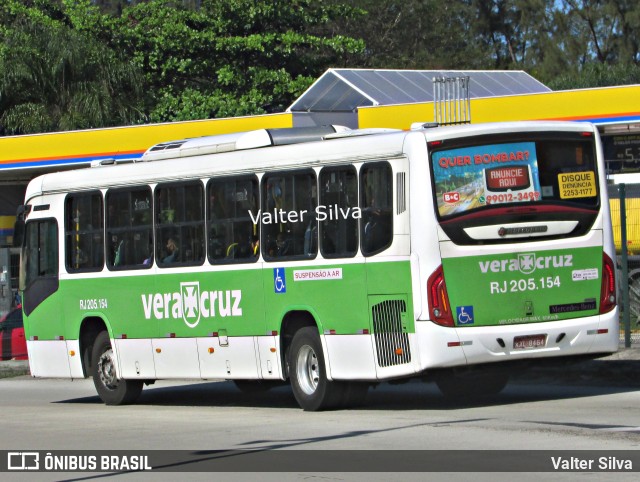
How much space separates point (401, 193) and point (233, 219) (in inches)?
114

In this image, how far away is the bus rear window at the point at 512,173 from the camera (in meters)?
13.7

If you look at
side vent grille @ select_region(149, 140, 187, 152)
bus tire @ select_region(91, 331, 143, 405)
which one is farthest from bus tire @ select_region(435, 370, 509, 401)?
side vent grille @ select_region(149, 140, 187, 152)

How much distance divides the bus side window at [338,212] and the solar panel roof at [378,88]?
1903 centimetres

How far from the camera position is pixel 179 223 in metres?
16.8

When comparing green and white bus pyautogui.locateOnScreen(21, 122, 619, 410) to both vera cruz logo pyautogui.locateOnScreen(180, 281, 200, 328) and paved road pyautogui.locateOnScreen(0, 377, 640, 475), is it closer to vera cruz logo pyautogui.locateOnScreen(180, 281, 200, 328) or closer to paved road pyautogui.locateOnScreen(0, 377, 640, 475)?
vera cruz logo pyautogui.locateOnScreen(180, 281, 200, 328)

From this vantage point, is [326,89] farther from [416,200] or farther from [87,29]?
[416,200]

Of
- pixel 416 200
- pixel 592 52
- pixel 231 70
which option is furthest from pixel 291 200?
pixel 592 52

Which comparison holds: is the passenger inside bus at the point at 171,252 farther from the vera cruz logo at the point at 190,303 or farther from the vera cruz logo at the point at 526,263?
the vera cruz logo at the point at 526,263

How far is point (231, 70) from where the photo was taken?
4481 cm

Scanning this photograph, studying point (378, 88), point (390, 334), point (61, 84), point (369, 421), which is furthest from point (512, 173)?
point (61, 84)

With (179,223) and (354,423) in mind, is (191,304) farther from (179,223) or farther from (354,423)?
(354,423)

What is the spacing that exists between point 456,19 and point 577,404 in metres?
65.0

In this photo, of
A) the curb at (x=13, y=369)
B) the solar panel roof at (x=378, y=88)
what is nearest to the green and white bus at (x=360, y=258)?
the curb at (x=13, y=369)

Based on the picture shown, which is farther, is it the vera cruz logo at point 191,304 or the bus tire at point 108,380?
the bus tire at point 108,380
